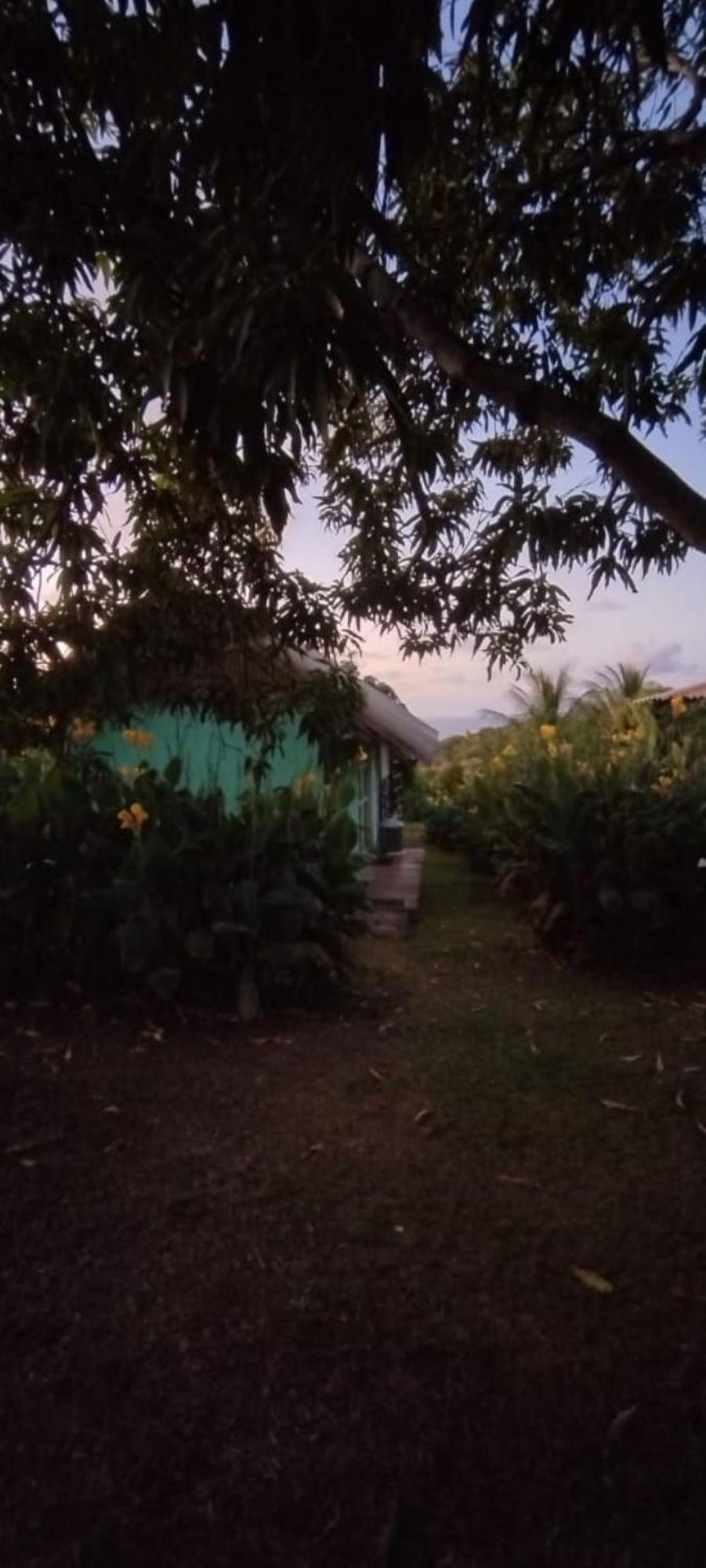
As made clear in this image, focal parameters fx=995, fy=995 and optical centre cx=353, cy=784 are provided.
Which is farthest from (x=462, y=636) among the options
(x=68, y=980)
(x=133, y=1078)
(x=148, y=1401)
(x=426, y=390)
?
(x=148, y=1401)

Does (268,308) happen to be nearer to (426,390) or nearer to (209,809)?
(426,390)

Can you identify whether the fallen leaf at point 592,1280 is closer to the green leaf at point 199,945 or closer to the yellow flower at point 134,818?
the green leaf at point 199,945

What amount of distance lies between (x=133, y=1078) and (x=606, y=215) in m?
4.16

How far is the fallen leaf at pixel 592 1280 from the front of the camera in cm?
292

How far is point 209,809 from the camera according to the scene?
565 cm

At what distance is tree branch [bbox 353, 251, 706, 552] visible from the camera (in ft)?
9.70

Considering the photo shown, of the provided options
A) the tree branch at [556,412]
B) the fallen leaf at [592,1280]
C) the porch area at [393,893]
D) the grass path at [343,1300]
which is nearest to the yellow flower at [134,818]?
the grass path at [343,1300]

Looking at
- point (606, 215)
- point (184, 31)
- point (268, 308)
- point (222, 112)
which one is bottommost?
point (268, 308)

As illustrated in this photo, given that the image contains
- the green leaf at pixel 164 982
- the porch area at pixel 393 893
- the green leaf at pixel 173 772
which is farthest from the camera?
the porch area at pixel 393 893

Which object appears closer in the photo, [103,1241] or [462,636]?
Result: [103,1241]

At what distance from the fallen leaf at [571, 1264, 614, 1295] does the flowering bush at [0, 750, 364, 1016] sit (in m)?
2.64

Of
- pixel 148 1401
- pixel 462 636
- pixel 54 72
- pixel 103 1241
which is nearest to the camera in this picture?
pixel 148 1401

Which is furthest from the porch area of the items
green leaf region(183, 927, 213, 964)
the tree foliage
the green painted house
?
the tree foliage

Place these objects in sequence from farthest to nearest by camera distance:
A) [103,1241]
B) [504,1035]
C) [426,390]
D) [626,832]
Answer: [626,832]
[504,1035]
[426,390]
[103,1241]
